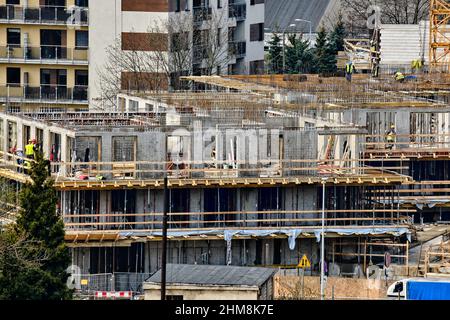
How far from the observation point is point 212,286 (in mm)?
37344

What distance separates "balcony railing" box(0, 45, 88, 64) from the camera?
8475cm

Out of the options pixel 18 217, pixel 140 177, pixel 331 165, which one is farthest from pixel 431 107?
pixel 18 217

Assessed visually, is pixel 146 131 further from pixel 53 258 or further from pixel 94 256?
pixel 53 258

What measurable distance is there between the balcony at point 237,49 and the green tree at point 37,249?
5287cm

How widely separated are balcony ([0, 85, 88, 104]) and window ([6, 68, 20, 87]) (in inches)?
13.7

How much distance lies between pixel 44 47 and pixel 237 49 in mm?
14425

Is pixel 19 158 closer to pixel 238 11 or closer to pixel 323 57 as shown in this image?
pixel 238 11

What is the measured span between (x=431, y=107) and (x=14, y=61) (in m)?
27.1

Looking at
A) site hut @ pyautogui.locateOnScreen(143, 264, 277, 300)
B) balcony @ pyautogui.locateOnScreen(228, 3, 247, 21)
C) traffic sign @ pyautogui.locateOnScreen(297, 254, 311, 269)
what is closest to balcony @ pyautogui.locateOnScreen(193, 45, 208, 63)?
balcony @ pyautogui.locateOnScreen(228, 3, 247, 21)

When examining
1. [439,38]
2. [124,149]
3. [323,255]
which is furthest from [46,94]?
[323,255]

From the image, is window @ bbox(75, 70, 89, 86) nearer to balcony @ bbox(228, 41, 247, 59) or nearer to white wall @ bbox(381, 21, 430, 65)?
balcony @ bbox(228, 41, 247, 59)

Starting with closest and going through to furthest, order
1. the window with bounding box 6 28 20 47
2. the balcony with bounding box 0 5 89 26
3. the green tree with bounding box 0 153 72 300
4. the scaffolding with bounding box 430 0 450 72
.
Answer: the green tree with bounding box 0 153 72 300 → the balcony with bounding box 0 5 89 26 → the window with bounding box 6 28 20 47 → the scaffolding with bounding box 430 0 450 72

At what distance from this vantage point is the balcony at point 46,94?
8369 centimetres

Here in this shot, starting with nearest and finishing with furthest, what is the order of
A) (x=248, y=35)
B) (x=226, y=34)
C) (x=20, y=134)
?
1. (x=20, y=134)
2. (x=226, y=34)
3. (x=248, y=35)
